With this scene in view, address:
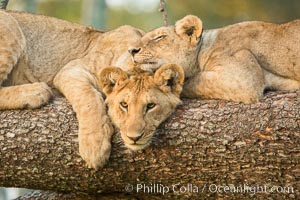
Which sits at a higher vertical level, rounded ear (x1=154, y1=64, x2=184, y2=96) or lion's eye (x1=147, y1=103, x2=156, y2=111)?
rounded ear (x1=154, y1=64, x2=184, y2=96)

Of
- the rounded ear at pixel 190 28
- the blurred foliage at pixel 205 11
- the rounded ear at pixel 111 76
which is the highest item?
the blurred foliage at pixel 205 11

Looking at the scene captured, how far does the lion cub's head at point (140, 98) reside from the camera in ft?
16.1

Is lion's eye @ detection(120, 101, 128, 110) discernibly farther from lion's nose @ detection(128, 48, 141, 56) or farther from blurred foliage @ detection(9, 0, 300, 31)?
blurred foliage @ detection(9, 0, 300, 31)

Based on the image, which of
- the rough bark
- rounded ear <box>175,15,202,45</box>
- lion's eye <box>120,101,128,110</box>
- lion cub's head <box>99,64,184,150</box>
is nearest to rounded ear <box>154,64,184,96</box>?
lion cub's head <box>99,64,184,150</box>

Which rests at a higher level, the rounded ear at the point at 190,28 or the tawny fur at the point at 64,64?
the rounded ear at the point at 190,28

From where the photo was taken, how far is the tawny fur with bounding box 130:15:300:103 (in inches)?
215

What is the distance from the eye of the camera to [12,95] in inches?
213

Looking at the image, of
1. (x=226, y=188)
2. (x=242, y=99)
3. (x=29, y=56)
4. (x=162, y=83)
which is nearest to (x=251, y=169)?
(x=226, y=188)

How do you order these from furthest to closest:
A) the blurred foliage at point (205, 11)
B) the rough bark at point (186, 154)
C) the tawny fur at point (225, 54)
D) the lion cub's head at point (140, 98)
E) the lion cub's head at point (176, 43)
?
the blurred foliage at point (205, 11) → the lion cub's head at point (176, 43) → the tawny fur at point (225, 54) → the lion cub's head at point (140, 98) → the rough bark at point (186, 154)

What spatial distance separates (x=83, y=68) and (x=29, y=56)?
51 cm

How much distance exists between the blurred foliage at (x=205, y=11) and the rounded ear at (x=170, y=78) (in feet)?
31.1

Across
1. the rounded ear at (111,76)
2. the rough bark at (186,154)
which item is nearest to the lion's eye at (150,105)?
the rough bark at (186,154)

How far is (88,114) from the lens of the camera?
510 cm

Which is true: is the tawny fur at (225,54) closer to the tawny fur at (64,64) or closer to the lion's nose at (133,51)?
the lion's nose at (133,51)
